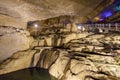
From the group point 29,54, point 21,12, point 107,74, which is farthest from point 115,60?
point 21,12

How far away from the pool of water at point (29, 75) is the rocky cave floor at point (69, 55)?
52 cm

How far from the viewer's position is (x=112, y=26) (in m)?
15.8

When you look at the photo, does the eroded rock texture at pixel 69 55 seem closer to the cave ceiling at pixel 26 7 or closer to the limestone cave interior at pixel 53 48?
the limestone cave interior at pixel 53 48

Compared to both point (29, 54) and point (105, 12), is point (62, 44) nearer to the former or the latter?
point (29, 54)

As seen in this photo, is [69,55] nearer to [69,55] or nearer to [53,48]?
[69,55]

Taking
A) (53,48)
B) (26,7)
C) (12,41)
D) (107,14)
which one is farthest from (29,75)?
(107,14)

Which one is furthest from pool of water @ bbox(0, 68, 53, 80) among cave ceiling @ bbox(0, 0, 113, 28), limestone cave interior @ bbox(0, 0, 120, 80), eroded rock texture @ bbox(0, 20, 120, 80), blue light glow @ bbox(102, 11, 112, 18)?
blue light glow @ bbox(102, 11, 112, 18)

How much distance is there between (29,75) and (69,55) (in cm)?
448

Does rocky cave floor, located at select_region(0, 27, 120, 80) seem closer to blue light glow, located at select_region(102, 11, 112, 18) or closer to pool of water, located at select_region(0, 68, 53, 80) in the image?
pool of water, located at select_region(0, 68, 53, 80)

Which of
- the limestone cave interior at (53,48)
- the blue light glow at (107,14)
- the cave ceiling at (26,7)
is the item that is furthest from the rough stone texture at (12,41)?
the blue light glow at (107,14)

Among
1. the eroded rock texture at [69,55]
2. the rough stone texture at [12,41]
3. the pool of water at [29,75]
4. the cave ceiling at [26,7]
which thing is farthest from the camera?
the rough stone texture at [12,41]

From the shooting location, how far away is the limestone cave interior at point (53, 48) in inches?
362

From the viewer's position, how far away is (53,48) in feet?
46.3

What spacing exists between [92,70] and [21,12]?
9737 millimetres
